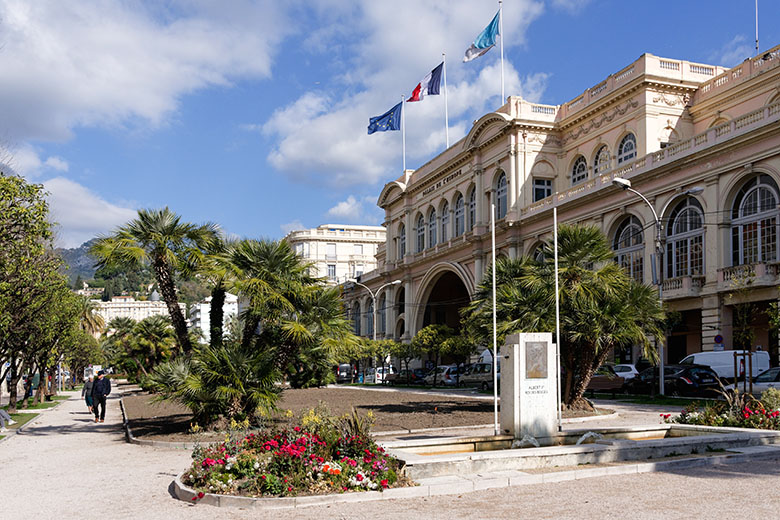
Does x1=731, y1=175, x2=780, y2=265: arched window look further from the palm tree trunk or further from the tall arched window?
the tall arched window

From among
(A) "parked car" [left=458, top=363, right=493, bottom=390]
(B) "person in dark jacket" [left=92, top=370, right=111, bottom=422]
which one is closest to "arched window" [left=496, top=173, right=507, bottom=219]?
(A) "parked car" [left=458, top=363, right=493, bottom=390]

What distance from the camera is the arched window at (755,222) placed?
112 feet

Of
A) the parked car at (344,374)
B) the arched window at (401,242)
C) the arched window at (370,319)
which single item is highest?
the arched window at (401,242)

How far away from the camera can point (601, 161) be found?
160ft

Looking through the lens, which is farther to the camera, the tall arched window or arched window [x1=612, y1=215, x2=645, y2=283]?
the tall arched window

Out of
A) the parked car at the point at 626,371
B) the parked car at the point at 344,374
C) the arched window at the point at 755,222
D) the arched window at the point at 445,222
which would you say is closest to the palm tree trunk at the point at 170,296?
Result: the parked car at the point at 626,371

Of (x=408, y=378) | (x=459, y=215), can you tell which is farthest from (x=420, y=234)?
(x=408, y=378)

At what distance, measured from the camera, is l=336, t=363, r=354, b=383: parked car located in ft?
226

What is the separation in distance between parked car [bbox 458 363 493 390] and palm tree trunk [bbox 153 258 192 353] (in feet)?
75.9

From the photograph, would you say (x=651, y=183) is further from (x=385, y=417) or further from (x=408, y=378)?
(x=385, y=417)

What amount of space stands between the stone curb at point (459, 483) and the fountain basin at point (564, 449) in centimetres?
23

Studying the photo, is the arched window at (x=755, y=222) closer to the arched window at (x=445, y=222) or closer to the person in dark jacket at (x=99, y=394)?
the person in dark jacket at (x=99, y=394)

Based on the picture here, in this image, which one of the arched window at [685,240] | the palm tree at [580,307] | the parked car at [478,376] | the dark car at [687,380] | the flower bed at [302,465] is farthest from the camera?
the parked car at [478,376]

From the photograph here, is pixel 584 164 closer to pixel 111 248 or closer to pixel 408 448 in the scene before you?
pixel 111 248
